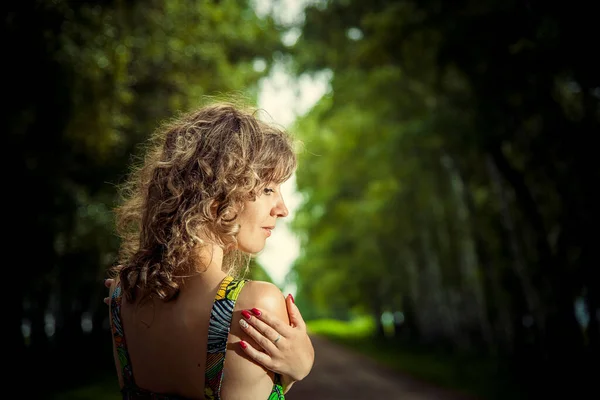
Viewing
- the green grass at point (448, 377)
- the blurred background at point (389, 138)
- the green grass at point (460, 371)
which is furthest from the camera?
the green grass at point (460, 371)

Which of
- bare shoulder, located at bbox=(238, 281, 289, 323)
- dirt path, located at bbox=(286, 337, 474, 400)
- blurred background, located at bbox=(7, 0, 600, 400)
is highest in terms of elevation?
blurred background, located at bbox=(7, 0, 600, 400)

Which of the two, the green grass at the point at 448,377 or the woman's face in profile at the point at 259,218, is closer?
the woman's face in profile at the point at 259,218

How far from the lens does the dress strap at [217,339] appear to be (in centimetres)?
178

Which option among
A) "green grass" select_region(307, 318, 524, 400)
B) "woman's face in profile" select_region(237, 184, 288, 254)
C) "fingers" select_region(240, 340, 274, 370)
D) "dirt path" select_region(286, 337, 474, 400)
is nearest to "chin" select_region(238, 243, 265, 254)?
"woman's face in profile" select_region(237, 184, 288, 254)

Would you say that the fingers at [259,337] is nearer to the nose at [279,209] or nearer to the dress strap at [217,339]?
the dress strap at [217,339]

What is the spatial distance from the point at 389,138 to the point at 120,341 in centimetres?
1404

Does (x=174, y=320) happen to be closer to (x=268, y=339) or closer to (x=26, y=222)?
(x=268, y=339)

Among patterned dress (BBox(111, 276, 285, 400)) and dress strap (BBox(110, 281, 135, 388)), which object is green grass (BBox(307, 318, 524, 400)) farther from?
patterned dress (BBox(111, 276, 285, 400))

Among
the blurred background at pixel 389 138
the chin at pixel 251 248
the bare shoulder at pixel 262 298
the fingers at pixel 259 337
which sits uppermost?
the blurred background at pixel 389 138

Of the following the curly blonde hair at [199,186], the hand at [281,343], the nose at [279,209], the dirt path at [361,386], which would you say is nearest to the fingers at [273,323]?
the hand at [281,343]

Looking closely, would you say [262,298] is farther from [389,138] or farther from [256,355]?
[389,138]

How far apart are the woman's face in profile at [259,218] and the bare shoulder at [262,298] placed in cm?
21

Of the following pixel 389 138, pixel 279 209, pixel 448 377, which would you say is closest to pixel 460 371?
pixel 448 377

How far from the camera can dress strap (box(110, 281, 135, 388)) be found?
2.03 meters
